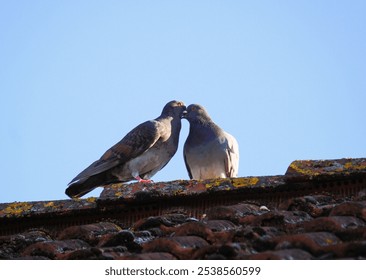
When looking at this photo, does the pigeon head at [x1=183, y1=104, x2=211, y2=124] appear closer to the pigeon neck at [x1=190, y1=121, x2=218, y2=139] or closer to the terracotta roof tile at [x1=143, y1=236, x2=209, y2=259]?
the pigeon neck at [x1=190, y1=121, x2=218, y2=139]

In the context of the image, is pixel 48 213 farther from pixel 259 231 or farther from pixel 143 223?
pixel 259 231

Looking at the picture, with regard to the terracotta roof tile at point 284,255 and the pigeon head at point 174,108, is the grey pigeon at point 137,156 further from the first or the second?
the terracotta roof tile at point 284,255

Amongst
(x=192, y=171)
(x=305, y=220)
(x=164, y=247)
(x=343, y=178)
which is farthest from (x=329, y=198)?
(x=192, y=171)

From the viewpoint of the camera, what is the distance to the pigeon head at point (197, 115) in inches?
360

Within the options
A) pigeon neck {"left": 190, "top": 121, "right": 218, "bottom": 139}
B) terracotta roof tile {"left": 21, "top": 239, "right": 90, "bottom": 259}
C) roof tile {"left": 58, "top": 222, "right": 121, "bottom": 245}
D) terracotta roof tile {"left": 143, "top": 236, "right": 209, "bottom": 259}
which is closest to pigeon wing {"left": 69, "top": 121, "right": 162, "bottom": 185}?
pigeon neck {"left": 190, "top": 121, "right": 218, "bottom": 139}

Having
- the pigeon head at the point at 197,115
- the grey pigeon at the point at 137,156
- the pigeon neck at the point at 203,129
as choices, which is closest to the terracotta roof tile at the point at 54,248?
the pigeon neck at the point at 203,129

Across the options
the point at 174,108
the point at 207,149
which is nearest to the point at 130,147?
the point at 174,108

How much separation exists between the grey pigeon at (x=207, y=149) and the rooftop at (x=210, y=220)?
3733 millimetres

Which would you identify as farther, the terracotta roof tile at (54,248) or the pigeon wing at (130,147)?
the pigeon wing at (130,147)

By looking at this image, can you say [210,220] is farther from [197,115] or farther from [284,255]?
[197,115]

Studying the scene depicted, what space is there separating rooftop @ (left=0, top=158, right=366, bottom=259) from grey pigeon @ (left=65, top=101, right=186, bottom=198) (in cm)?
416

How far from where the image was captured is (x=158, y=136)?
964 cm

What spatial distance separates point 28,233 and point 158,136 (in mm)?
4909
